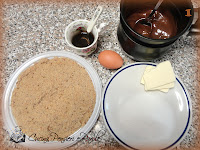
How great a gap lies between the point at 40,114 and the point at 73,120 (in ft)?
0.45

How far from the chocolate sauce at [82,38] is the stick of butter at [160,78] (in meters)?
0.27

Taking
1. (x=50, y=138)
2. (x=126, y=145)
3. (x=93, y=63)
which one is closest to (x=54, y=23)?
(x=93, y=63)

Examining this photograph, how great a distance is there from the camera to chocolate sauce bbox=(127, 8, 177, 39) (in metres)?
0.58

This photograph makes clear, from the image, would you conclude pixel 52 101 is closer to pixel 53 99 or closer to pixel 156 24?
pixel 53 99

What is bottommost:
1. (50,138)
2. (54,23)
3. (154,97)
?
(50,138)

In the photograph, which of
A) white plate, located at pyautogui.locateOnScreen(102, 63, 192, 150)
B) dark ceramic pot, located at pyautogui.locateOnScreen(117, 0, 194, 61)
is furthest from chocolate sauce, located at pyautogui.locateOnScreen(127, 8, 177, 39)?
white plate, located at pyautogui.locateOnScreen(102, 63, 192, 150)

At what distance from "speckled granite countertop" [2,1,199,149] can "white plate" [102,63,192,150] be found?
88 millimetres

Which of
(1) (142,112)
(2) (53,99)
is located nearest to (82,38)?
(2) (53,99)

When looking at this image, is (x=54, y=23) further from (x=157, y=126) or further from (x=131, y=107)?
(x=157, y=126)

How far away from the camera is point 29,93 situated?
68 centimetres

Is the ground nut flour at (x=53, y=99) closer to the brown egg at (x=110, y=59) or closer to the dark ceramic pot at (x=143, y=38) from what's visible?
the brown egg at (x=110, y=59)

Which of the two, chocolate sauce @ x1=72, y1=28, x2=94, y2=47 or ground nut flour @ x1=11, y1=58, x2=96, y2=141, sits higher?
chocolate sauce @ x1=72, y1=28, x2=94, y2=47

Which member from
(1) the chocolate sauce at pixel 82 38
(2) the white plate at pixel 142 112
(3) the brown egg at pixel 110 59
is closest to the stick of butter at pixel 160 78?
(2) the white plate at pixel 142 112

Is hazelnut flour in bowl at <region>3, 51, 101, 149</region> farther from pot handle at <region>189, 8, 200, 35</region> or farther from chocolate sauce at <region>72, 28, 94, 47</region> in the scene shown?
pot handle at <region>189, 8, 200, 35</region>
